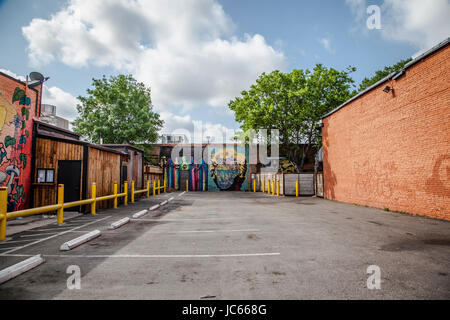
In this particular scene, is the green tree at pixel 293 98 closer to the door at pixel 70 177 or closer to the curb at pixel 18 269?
the door at pixel 70 177

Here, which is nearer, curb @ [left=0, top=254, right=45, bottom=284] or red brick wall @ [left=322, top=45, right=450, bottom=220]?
curb @ [left=0, top=254, right=45, bottom=284]

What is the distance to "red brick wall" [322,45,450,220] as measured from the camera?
827 cm

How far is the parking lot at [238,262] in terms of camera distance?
289 centimetres

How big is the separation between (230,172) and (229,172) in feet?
0.43

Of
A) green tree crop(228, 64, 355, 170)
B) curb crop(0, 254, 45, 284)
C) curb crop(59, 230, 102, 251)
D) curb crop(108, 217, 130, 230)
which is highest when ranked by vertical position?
green tree crop(228, 64, 355, 170)

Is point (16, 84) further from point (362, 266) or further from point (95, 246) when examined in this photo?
point (362, 266)

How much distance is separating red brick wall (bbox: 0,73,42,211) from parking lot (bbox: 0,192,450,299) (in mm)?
3602

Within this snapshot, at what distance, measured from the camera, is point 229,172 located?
31.0 metres

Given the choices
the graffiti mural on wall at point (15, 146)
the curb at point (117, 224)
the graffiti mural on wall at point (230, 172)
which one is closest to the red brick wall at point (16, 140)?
the graffiti mural on wall at point (15, 146)

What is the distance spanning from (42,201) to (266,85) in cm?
1931

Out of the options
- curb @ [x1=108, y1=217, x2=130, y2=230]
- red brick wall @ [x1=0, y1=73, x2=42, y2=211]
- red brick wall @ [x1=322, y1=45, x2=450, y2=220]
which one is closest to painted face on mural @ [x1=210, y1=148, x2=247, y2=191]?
red brick wall @ [x1=322, y1=45, x2=450, y2=220]

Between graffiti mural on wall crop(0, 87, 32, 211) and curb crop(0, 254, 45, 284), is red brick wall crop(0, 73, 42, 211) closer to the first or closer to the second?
graffiti mural on wall crop(0, 87, 32, 211)

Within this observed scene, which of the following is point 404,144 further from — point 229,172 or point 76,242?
point 229,172

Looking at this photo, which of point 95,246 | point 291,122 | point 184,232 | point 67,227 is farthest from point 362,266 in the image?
point 291,122
